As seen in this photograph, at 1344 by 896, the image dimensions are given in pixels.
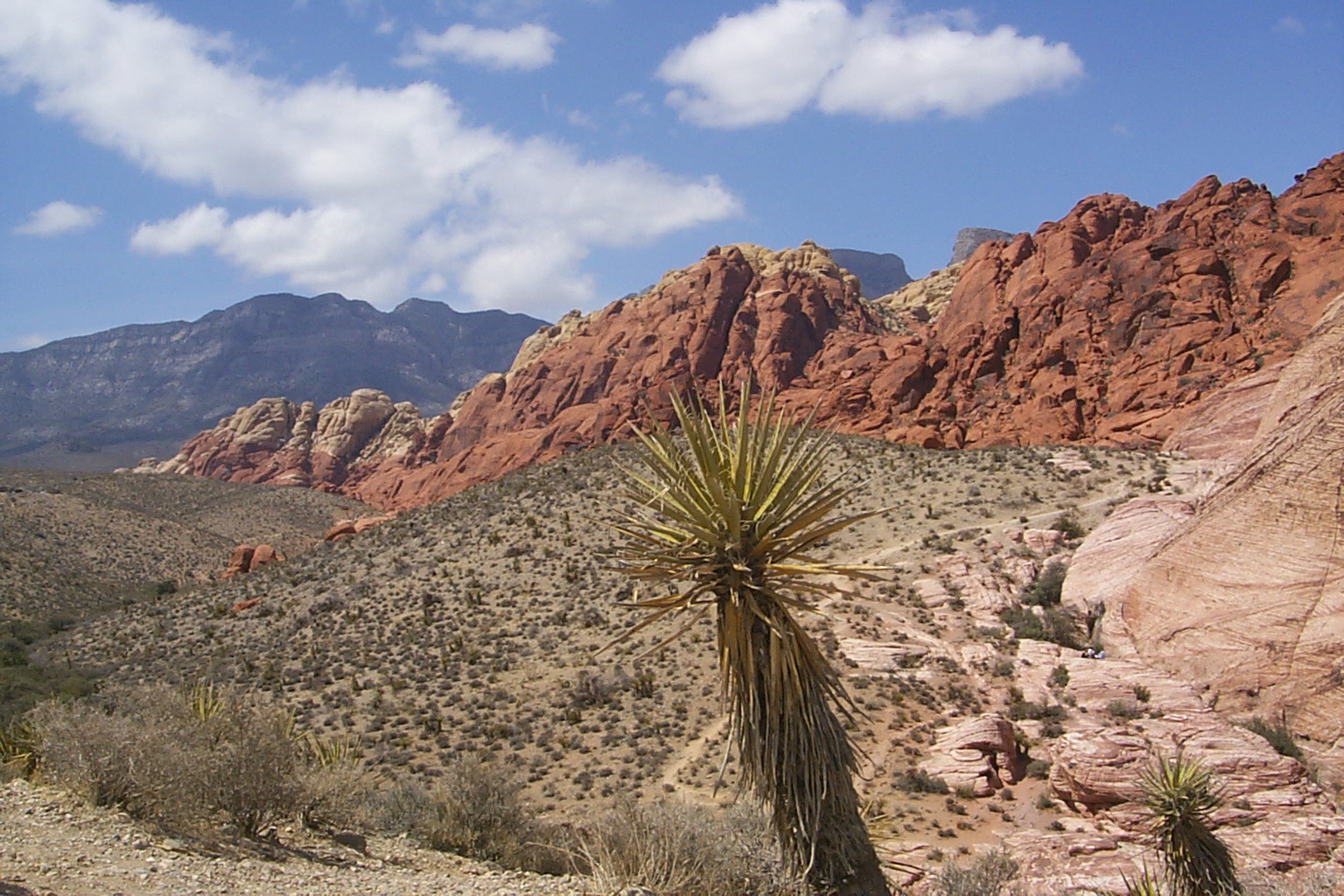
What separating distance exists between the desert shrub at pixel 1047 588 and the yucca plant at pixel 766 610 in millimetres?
16786

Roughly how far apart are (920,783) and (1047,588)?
9137mm

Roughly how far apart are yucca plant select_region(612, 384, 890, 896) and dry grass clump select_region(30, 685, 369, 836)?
18.5 feet

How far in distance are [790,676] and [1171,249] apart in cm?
4900

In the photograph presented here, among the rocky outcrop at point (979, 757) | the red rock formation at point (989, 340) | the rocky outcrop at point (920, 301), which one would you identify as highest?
the rocky outcrop at point (920, 301)

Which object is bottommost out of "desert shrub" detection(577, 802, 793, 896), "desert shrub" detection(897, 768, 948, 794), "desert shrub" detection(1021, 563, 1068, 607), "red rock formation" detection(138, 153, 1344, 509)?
"desert shrub" detection(897, 768, 948, 794)

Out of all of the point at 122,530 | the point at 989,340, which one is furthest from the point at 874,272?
the point at 122,530

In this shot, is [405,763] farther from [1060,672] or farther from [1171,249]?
[1171,249]

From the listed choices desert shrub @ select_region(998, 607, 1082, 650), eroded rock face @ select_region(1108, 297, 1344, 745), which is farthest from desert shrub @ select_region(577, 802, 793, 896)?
desert shrub @ select_region(998, 607, 1082, 650)

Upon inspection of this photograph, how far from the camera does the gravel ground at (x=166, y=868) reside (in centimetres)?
696

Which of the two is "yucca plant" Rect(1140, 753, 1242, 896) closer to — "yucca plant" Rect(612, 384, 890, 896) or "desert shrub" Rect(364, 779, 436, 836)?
"yucca plant" Rect(612, 384, 890, 896)

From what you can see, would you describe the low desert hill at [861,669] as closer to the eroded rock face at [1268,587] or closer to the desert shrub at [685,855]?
the eroded rock face at [1268,587]

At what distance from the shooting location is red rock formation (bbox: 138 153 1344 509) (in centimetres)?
4081

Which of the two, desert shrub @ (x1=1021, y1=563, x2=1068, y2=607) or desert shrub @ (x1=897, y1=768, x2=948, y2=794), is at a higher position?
desert shrub @ (x1=1021, y1=563, x2=1068, y2=607)

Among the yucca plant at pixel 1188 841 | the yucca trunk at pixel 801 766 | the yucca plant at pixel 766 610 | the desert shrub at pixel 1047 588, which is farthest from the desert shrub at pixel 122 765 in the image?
the desert shrub at pixel 1047 588
